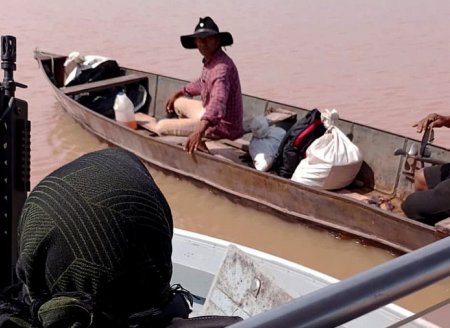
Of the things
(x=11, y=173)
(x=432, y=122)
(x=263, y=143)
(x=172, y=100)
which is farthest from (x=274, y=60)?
(x=11, y=173)

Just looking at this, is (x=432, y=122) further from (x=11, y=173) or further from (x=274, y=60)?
(x=274, y=60)

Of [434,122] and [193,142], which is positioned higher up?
[434,122]

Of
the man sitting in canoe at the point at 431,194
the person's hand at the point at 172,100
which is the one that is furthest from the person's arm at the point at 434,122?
the person's hand at the point at 172,100

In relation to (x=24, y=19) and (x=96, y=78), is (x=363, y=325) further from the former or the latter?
(x=24, y=19)

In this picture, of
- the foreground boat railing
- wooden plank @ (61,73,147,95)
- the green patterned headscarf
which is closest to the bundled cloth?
wooden plank @ (61,73,147,95)

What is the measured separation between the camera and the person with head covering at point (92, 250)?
122 cm

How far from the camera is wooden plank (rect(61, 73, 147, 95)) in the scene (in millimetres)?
8102

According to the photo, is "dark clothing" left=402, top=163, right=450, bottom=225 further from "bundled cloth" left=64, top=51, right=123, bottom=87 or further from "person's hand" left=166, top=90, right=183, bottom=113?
"bundled cloth" left=64, top=51, right=123, bottom=87

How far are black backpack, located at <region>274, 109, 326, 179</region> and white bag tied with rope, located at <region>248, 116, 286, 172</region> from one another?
81 mm

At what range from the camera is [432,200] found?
498cm

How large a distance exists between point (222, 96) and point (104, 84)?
8.59 ft

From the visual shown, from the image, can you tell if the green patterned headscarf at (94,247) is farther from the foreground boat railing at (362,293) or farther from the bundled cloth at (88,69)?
the bundled cloth at (88,69)

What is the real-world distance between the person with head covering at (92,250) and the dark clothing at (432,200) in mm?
3964

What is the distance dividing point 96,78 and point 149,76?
0.71m
